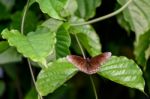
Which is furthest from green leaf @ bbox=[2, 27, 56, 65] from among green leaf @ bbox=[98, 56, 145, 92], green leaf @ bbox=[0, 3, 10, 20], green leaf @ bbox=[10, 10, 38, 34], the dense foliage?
green leaf @ bbox=[0, 3, 10, 20]

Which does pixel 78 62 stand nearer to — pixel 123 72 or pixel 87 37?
pixel 123 72

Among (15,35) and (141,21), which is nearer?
(15,35)

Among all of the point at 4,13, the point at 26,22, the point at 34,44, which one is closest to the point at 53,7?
the point at 34,44

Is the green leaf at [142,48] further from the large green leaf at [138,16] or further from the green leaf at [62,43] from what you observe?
the green leaf at [62,43]

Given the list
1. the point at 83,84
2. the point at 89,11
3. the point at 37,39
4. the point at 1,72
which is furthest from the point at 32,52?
the point at 83,84

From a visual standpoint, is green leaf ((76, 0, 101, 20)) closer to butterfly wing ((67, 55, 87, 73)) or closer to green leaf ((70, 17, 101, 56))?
green leaf ((70, 17, 101, 56))

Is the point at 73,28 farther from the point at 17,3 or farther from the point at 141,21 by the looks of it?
the point at 17,3
